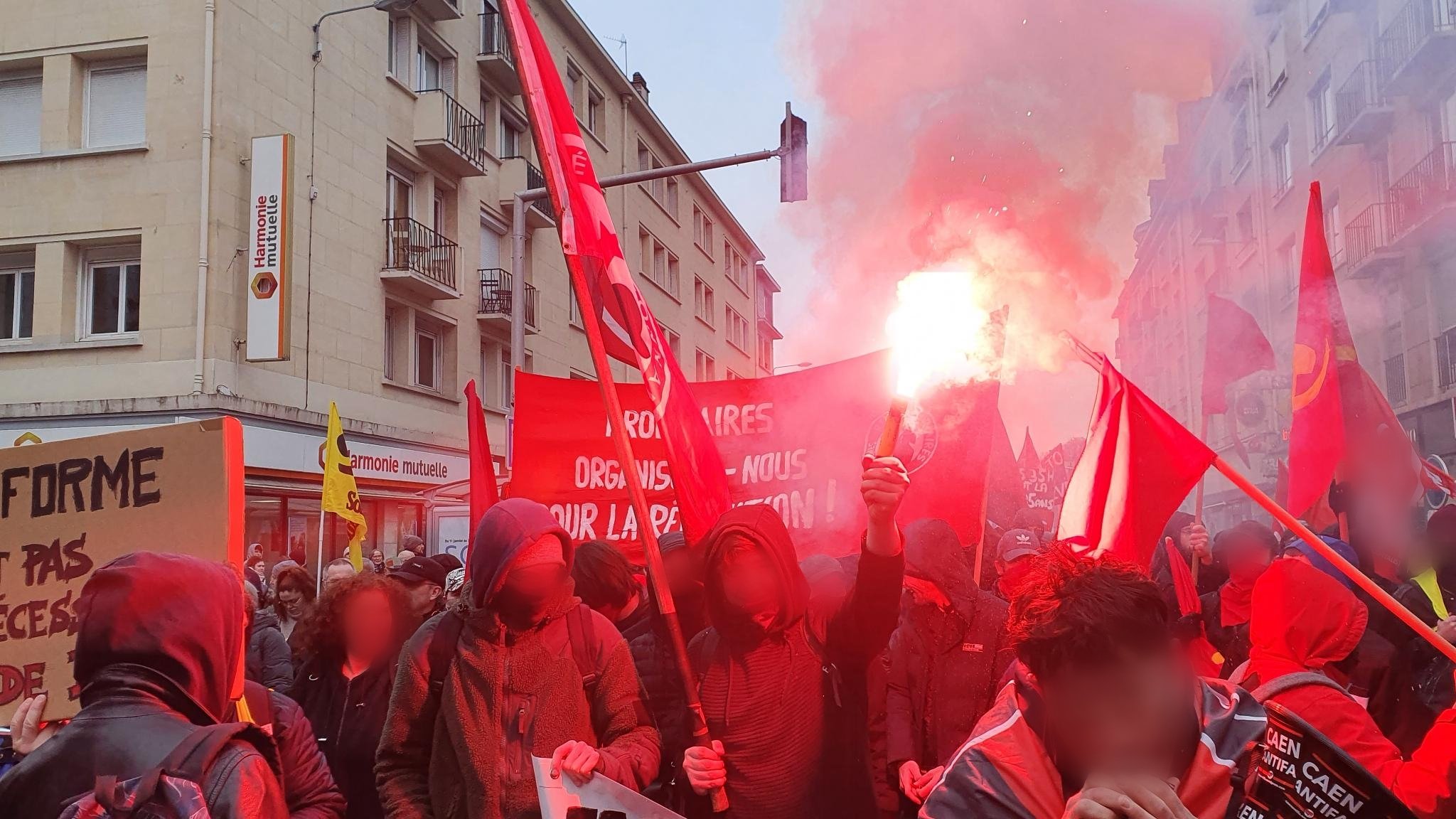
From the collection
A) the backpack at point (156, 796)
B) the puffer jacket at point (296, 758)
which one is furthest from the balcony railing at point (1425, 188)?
the backpack at point (156, 796)

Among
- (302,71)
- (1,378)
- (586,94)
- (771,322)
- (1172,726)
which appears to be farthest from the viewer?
(771,322)

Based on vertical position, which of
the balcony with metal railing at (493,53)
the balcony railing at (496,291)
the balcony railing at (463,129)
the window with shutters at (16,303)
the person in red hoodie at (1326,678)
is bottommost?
the person in red hoodie at (1326,678)

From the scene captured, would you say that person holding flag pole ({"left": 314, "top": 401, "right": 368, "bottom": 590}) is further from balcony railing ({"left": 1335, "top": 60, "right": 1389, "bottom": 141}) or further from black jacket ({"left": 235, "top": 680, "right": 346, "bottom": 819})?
balcony railing ({"left": 1335, "top": 60, "right": 1389, "bottom": 141})

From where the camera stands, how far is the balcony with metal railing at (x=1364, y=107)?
16625mm

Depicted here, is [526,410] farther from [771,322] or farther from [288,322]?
[771,322]

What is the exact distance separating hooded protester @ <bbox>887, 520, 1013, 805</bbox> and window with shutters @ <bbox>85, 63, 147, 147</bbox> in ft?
52.1

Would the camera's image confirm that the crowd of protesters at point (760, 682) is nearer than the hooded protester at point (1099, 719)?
No

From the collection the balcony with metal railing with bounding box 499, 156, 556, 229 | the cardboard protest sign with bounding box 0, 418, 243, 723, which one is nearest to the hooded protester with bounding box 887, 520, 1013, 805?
the cardboard protest sign with bounding box 0, 418, 243, 723

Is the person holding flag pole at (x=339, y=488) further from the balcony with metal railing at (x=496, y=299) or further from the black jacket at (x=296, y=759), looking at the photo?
the balcony with metal railing at (x=496, y=299)

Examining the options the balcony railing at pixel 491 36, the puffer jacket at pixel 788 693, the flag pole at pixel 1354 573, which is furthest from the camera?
the balcony railing at pixel 491 36

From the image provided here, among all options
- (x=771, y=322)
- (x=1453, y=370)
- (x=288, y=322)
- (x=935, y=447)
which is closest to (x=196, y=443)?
(x=935, y=447)

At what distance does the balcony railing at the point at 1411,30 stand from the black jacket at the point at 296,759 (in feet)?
60.3

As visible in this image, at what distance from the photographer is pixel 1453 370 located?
1570 centimetres

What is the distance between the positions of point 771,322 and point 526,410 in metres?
43.3
